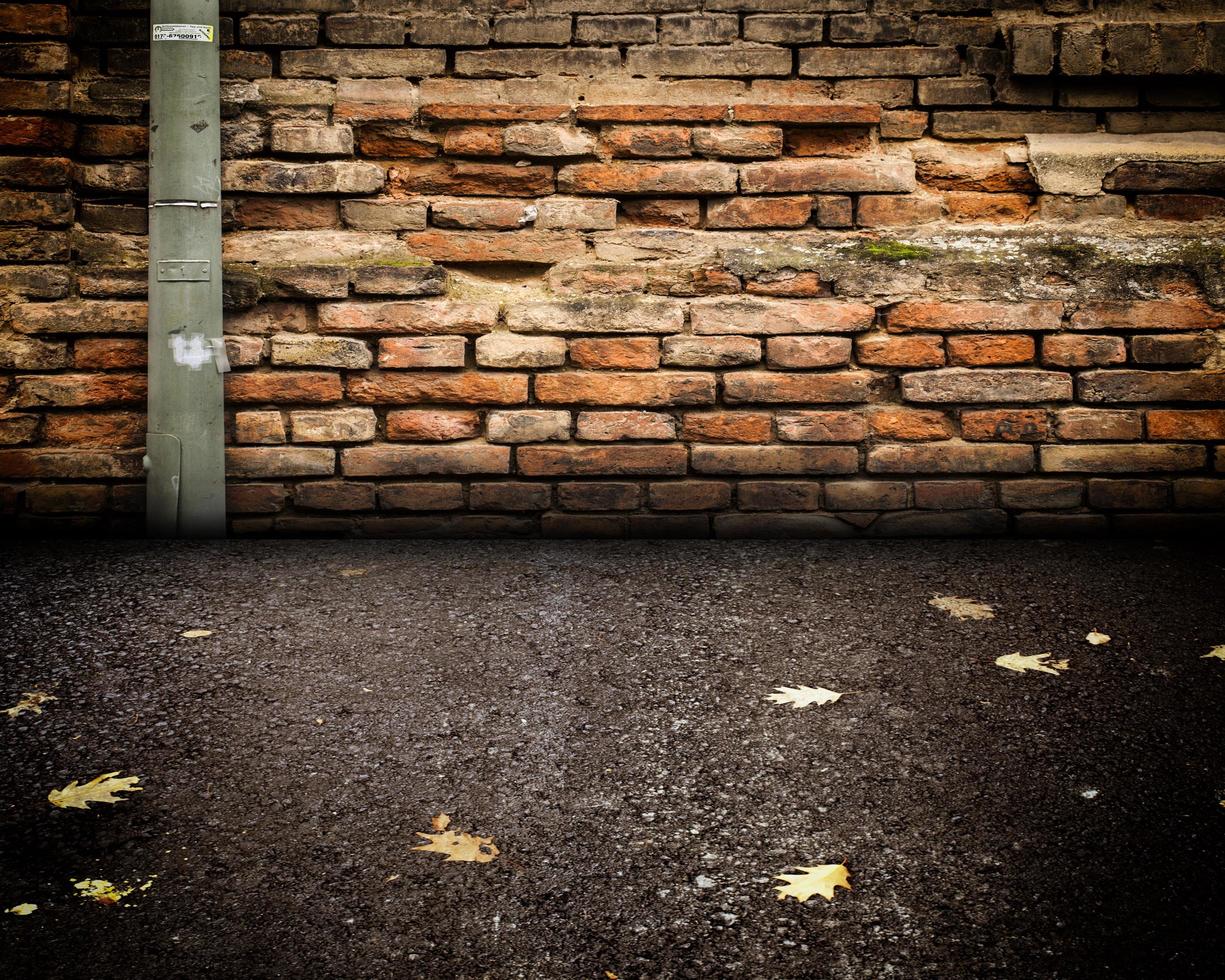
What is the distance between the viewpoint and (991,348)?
9.17 feet

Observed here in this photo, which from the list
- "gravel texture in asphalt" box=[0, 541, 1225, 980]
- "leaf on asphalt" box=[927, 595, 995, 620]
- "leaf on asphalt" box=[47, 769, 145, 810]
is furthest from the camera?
"leaf on asphalt" box=[927, 595, 995, 620]

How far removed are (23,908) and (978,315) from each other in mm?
2694

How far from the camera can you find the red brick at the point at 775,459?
2832 mm

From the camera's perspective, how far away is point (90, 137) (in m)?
2.70

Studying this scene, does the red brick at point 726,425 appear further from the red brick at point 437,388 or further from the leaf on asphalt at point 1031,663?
the leaf on asphalt at point 1031,663

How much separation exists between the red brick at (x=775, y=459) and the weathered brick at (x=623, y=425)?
122 mm

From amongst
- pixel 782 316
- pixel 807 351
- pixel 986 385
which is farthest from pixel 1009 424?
pixel 782 316

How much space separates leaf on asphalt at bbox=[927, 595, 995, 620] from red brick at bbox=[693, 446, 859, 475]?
61cm

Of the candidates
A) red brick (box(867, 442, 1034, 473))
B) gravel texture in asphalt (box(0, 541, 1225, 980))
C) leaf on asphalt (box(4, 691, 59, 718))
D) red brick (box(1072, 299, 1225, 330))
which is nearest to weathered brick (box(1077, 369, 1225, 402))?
red brick (box(1072, 299, 1225, 330))

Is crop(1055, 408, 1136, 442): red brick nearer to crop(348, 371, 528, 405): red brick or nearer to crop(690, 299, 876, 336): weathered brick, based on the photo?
crop(690, 299, 876, 336): weathered brick

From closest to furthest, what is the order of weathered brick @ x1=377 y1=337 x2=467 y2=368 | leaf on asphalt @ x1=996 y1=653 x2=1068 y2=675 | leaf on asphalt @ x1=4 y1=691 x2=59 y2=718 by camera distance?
1. leaf on asphalt @ x1=4 y1=691 x2=59 y2=718
2. leaf on asphalt @ x1=996 y1=653 x2=1068 y2=675
3. weathered brick @ x1=377 y1=337 x2=467 y2=368

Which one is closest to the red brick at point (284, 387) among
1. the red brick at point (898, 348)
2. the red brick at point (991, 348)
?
the red brick at point (898, 348)

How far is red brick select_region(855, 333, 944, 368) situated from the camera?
9.16 ft

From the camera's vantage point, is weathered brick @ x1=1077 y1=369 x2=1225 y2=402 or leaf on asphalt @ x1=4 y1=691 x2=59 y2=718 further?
weathered brick @ x1=1077 y1=369 x2=1225 y2=402
